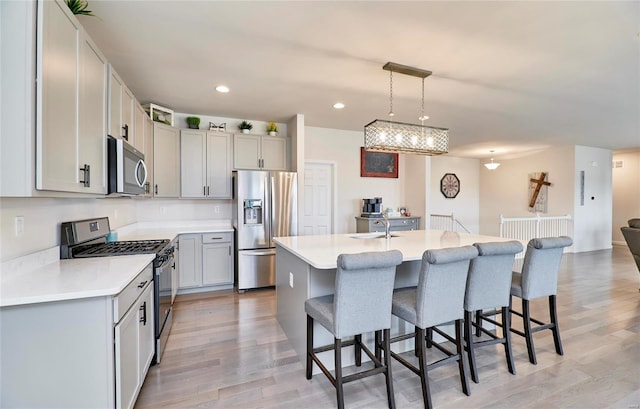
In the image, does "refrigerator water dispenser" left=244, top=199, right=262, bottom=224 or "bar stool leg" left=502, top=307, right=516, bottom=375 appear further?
"refrigerator water dispenser" left=244, top=199, right=262, bottom=224

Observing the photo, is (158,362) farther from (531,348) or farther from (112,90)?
(531,348)

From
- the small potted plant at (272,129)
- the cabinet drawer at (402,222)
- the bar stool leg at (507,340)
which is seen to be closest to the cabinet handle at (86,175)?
the bar stool leg at (507,340)

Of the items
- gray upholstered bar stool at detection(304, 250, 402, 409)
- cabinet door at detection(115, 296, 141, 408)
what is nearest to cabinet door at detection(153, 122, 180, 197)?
cabinet door at detection(115, 296, 141, 408)

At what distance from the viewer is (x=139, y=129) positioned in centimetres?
312

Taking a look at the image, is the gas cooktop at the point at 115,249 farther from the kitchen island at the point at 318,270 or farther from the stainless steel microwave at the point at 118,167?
the kitchen island at the point at 318,270

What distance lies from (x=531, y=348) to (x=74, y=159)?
3.38 meters

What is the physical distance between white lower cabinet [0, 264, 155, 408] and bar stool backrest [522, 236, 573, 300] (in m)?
2.75

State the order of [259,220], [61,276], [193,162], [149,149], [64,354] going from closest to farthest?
[64,354] → [61,276] → [149,149] → [259,220] → [193,162]

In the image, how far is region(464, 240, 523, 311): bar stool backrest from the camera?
2.07 m

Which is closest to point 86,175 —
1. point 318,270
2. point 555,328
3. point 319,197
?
point 318,270

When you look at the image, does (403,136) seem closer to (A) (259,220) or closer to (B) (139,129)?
(A) (259,220)

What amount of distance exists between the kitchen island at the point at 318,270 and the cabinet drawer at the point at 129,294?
103cm

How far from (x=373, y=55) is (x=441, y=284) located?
2007mm

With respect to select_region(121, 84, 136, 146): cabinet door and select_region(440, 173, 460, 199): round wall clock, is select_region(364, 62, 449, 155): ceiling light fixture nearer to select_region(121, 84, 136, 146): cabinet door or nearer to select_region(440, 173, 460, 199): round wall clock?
select_region(121, 84, 136, 146): cabinet door
